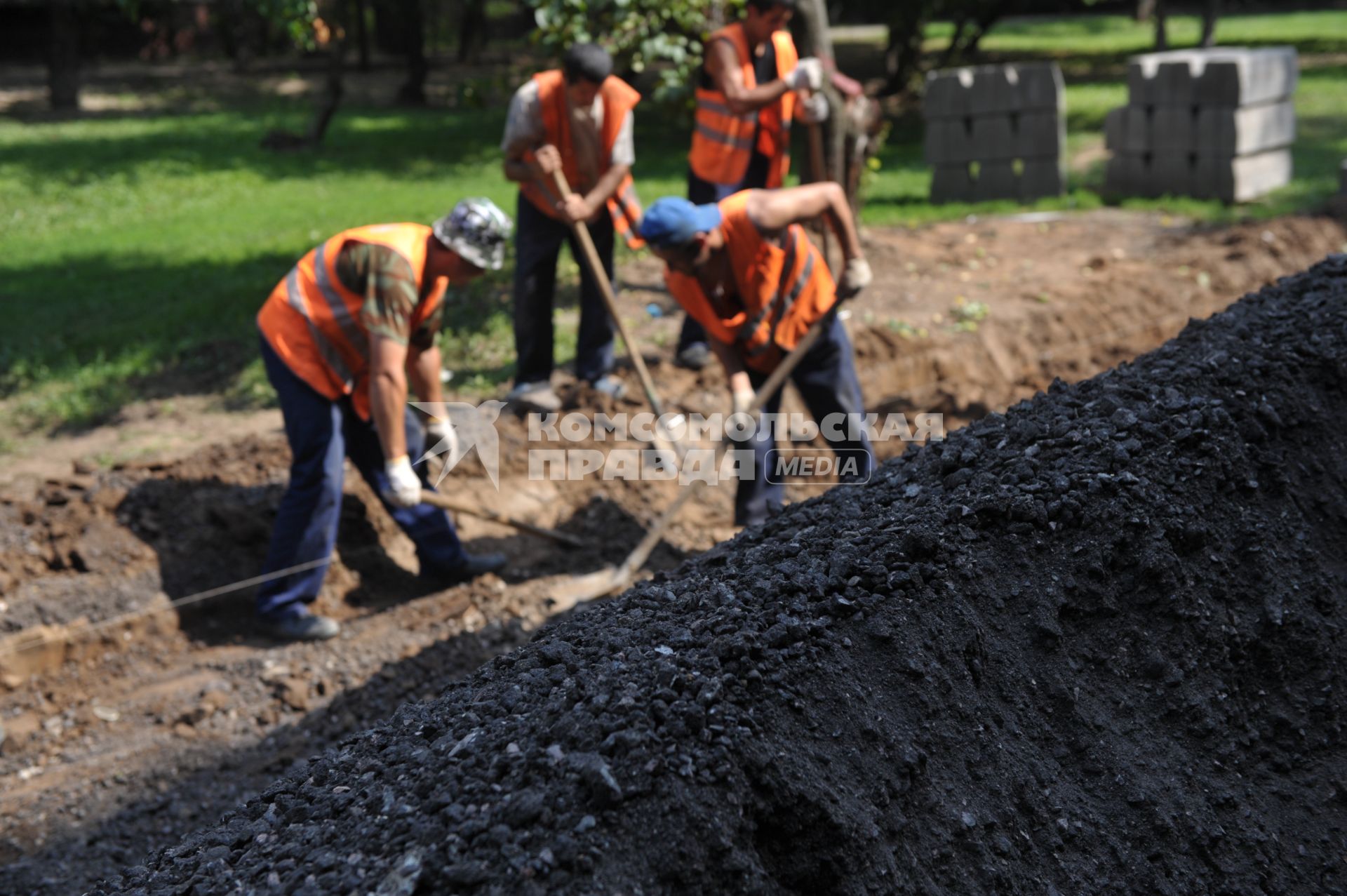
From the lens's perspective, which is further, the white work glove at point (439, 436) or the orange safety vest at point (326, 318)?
the white work glove at point (439, 436)

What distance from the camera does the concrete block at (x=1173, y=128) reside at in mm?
10141

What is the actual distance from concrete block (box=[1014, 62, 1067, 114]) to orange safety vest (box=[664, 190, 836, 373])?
6.11 metres

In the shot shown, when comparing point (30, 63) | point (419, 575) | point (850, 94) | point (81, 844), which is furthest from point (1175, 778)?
point (30, 63)

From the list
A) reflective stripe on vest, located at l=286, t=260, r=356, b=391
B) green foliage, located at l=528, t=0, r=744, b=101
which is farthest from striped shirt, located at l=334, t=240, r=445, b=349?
green foliage, located at l=528, t=0, r=744, b=101

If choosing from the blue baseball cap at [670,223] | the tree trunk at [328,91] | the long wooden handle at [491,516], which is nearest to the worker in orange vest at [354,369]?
the long wooden handle at [491,516]

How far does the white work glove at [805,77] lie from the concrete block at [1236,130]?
5262mm

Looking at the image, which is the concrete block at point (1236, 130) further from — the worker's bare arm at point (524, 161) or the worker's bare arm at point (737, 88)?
the worker's bare arm at point (524, 161)

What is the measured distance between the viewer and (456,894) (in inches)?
81.0

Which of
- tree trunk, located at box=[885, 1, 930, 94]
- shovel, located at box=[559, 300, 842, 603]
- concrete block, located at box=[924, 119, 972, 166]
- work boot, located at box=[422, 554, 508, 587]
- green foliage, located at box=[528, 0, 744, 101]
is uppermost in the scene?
tree trunk, located at box=[885, 1, 930, 94]

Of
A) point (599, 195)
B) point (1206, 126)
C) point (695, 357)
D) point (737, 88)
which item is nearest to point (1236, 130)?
point (1206, 126)

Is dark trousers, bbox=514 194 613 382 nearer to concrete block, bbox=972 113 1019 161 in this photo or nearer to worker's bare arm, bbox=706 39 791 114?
worker's bare arm, bbox=706 39 791 114

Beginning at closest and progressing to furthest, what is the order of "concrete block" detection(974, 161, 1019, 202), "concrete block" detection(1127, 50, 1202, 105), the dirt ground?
the dirt ground, "concrete block" detection(1127, 50, 1202, 105), "concrete block" detection(974, 161, 1019, 202)

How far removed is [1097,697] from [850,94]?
A: 582 cm

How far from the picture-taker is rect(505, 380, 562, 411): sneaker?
6.21 metres
